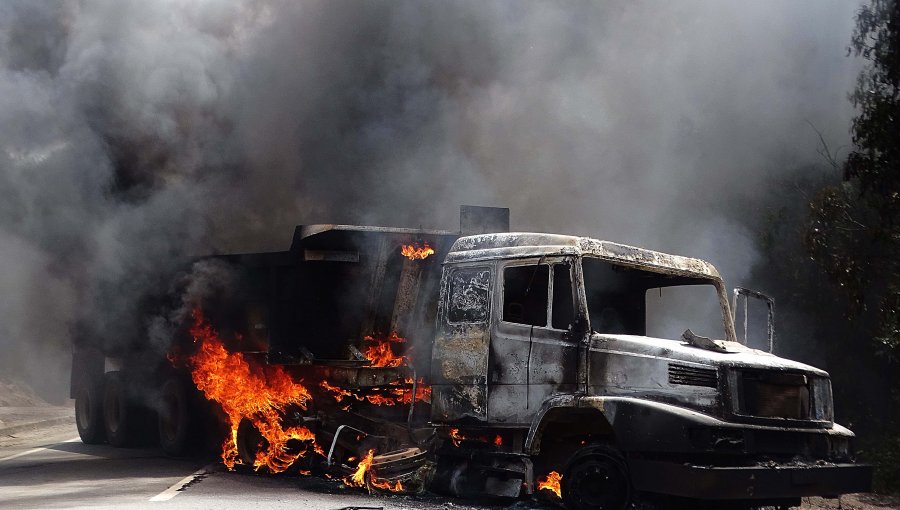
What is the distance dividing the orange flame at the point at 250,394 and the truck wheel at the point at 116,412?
2.77m

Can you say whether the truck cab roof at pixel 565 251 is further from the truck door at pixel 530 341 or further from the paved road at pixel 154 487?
the paved road at pixel 154 487

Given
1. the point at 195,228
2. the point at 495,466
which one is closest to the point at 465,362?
the point at 495,466

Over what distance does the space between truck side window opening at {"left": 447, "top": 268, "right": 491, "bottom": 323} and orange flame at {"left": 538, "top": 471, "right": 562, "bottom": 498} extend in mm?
1432

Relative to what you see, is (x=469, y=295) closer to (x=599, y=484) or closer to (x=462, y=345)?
(x=462, y=345)

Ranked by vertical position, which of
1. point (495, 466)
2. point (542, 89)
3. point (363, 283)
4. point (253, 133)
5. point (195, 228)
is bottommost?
point (495, 466)

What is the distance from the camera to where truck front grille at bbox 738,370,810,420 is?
7324 mm

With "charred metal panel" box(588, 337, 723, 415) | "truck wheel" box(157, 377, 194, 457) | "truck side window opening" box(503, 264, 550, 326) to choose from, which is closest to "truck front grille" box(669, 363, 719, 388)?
"charred metal panel" box(588, 337, 723, 415)

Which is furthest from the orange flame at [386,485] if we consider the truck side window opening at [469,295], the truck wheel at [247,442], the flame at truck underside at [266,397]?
the truck wheel at [247,442]

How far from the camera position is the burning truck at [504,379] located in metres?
7.24

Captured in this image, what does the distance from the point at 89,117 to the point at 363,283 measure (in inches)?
299

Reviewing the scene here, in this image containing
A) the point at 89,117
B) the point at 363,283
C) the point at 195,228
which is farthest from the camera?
the point at 89,117

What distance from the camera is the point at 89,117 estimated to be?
15.6 metres

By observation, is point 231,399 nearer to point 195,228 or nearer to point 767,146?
point 195,228

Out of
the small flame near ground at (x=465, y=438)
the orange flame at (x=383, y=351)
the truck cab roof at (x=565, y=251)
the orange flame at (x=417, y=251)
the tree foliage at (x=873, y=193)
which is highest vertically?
the tree foliage at (x=873, y=193)
